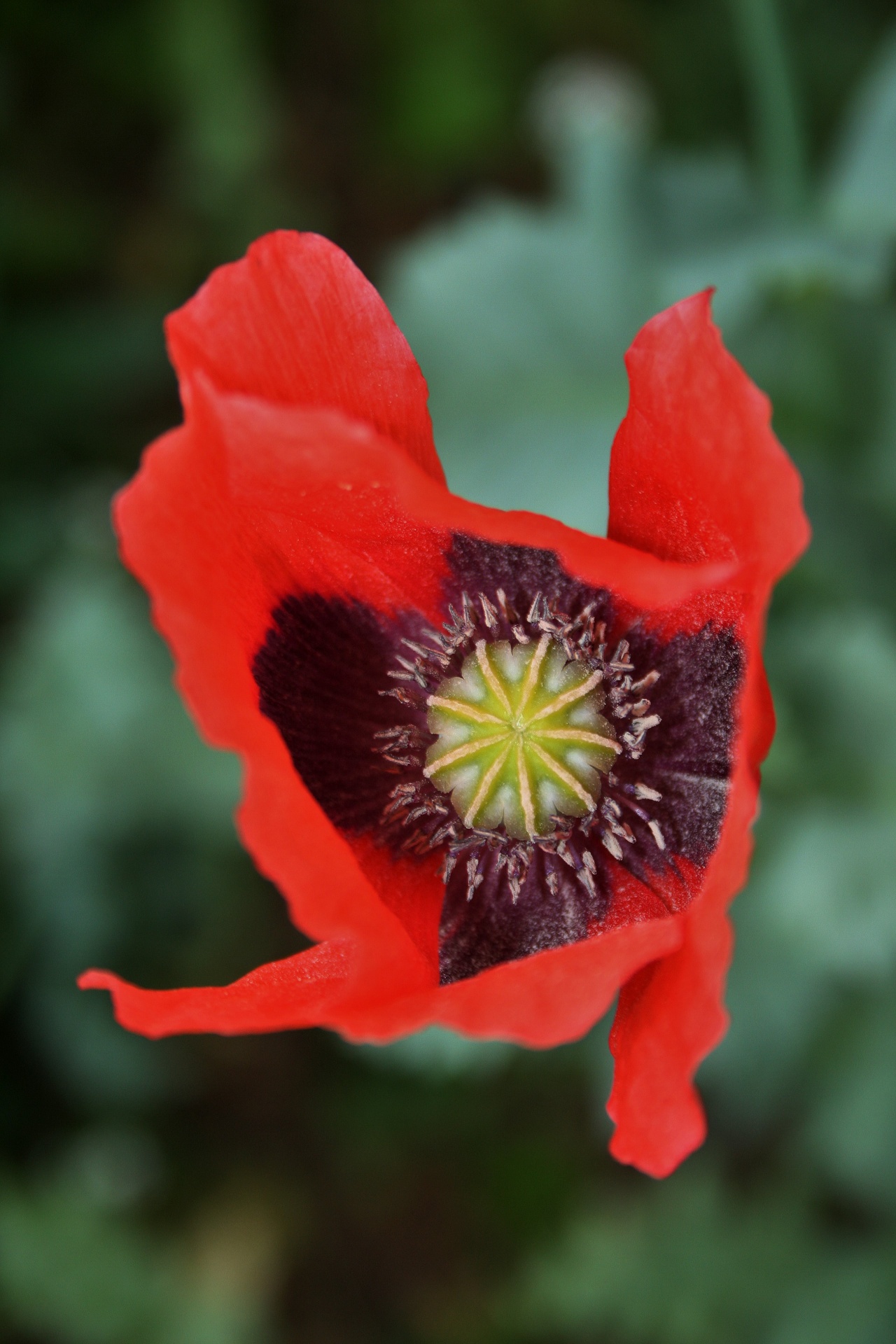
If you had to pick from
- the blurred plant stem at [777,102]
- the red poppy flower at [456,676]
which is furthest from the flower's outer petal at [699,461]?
the blurred plant stem at [777,102]

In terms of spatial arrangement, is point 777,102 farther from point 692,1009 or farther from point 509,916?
point 692,1009

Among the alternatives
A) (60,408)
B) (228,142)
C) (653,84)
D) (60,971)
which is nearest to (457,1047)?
(60,971)

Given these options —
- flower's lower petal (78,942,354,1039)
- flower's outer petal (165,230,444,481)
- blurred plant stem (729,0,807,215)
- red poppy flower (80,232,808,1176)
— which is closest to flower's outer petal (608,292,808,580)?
red poppy flower (80,232,808,1176)

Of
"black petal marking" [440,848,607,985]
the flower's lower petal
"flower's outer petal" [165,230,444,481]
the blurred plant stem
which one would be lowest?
the flower's lower petal

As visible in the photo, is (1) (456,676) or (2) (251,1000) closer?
(2) (251,1000)

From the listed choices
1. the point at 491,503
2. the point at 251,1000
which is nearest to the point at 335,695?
the point at 251,1000

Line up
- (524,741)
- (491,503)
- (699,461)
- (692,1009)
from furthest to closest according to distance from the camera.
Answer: (491,503)
(524,741)
(699,461)
(692,1009)

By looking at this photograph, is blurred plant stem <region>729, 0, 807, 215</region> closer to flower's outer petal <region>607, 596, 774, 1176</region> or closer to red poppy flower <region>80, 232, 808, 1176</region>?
red poppy flower <region>80, 232, 808, 1176</region>

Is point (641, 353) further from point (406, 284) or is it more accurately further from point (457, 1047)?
point (406, 284)
